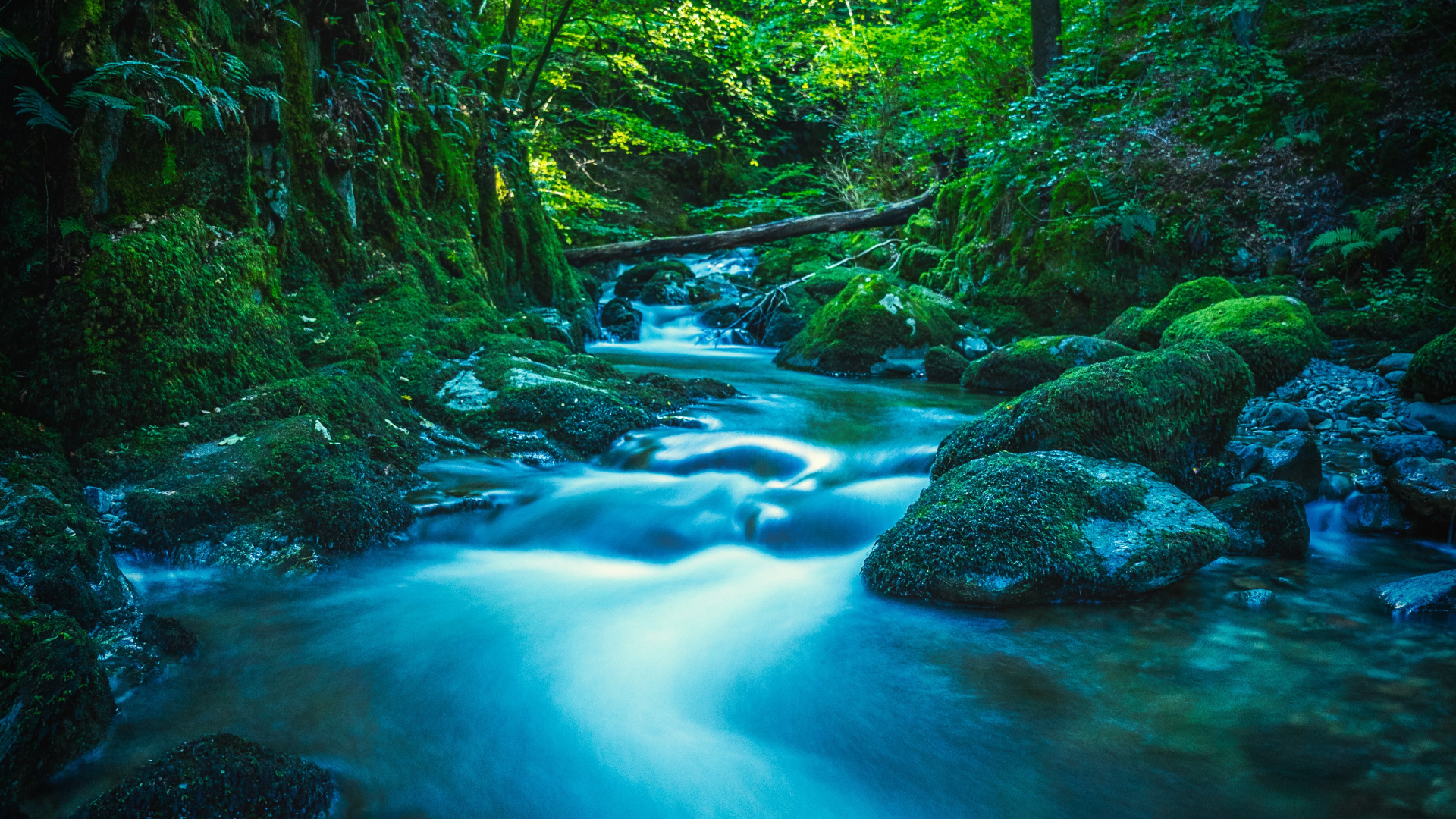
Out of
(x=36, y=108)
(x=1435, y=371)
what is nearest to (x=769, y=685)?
(x=36, y=108)

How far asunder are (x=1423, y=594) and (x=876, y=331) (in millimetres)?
7450

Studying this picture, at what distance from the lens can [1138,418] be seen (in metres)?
5.08

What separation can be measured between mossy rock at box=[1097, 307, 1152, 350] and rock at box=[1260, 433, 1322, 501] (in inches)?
155

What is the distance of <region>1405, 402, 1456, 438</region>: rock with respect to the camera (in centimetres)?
596

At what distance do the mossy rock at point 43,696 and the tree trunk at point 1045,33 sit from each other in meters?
13.5

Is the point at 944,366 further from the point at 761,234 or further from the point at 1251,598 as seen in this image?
the point at 761,234

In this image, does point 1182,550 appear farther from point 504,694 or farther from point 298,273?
point 298,273

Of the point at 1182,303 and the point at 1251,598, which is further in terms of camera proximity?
the point at 1182,303

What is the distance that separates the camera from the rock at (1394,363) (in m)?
7.29

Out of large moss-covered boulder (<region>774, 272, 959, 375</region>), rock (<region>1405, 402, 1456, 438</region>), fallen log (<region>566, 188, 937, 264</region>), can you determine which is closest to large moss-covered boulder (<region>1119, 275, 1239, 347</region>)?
large moss-covered boulder (<region>774, 272, 959, 375</region>)

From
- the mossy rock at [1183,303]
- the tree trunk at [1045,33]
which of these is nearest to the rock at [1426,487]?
the mossy rock at [1183,303]

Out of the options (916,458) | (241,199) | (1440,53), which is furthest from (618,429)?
(1440,53)

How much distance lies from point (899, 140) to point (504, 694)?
629 inches

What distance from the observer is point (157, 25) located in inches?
188
